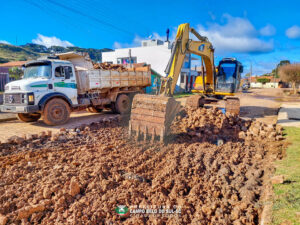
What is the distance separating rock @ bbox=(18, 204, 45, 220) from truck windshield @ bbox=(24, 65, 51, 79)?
22.0 ft

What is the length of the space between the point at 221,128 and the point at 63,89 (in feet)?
22.4

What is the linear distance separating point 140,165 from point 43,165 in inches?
85.5

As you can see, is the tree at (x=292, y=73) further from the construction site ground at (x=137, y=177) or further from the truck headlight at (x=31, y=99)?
the truck headlight at (x=31, y=99)

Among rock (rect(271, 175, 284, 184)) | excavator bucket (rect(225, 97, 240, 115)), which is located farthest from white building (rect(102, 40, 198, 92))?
rock (rect(271, 175, 284, 184))

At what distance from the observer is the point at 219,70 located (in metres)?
11.5

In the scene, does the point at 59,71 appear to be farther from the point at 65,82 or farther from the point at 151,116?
the point at 151,116

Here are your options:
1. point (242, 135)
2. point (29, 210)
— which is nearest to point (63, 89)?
point (29, 210)

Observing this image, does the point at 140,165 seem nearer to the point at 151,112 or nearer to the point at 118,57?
the point at 151,112

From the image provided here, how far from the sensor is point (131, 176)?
161 inches

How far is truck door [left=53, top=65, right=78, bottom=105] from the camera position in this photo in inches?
346

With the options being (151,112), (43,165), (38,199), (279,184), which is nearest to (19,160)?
(43,165)

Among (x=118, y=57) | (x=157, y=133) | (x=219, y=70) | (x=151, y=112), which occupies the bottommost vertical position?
(x=157, y=133)

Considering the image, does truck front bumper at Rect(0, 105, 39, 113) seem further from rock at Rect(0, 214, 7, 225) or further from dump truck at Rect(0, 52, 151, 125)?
rock at Rect(0, 214, 7, 225)

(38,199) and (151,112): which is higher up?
(151,112)
